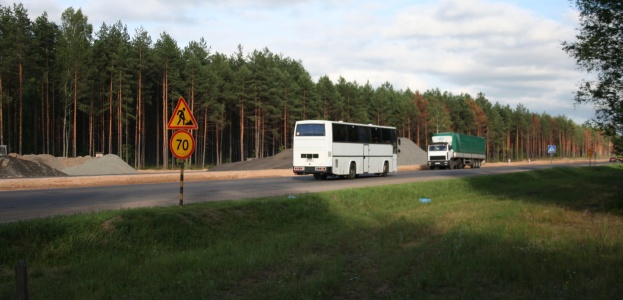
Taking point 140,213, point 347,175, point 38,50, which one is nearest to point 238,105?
point 38,50

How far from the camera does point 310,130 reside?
30172 millimetres

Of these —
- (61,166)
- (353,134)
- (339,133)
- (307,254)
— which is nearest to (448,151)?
(353,134)

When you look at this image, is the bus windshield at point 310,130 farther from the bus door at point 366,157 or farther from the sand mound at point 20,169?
the sand mound at point 20,169

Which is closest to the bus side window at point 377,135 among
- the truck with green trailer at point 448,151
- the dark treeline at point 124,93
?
the truck with green trailer at point 448,151

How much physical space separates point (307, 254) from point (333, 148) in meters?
20.7

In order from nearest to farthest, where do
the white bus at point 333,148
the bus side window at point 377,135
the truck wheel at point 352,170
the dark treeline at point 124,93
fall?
the white bus at point 333,148
the truck wheel at point 352,170
the bus side window at point 377,135
the dark treeline at point 124,93

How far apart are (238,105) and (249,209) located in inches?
2170

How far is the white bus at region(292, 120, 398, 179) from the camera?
2983 centimetres

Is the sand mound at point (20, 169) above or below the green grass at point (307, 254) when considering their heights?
above

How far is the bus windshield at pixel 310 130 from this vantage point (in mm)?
29891

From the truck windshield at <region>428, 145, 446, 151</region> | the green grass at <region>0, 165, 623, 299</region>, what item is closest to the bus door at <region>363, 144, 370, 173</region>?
the green grass at <region>0, 165, 623, 299</region>

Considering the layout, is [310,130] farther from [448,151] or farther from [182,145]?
[448,151]

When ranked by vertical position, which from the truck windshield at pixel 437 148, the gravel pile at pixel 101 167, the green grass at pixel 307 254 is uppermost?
the truck windshield at pixel 437 148

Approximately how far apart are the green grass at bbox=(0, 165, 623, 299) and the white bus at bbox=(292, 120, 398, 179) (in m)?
14.4
